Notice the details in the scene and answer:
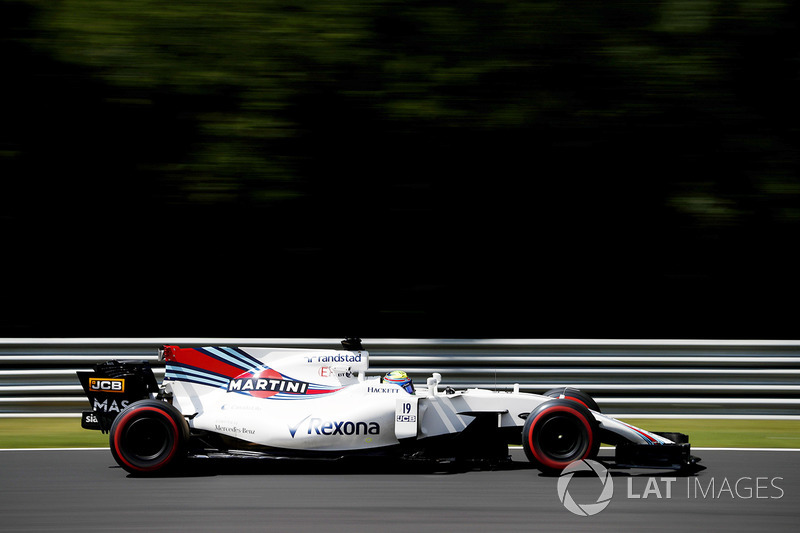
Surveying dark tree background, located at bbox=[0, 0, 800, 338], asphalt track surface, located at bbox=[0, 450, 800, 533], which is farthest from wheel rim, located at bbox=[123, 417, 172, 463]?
dark tree background, located at bbox=[0, 0, 800, 338]

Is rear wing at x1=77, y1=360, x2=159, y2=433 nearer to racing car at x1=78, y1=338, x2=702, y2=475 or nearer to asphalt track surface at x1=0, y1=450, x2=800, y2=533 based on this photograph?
racing car at x1=78, y1=338, x2=702, y2=475

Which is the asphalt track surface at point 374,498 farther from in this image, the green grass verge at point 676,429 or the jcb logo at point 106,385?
the green grass verge at point 676,429

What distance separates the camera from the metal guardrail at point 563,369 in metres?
9.34

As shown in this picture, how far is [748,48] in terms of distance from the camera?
990 cm

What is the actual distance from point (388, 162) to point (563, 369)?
9.52 feet

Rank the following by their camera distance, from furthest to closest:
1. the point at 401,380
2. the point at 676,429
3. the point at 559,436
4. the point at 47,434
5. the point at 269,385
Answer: the point at 676,429 → the point at 47,434 → the point at 401,380 → the point at 269,385 → the point at 559,436

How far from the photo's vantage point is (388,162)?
10297 mm

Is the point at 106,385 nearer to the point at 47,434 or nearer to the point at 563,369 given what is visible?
the point at 47,434

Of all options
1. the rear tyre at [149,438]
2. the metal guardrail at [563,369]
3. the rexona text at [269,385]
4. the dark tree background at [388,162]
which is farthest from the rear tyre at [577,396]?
the dark tree background at [388,162]

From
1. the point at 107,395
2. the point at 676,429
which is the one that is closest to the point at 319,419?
the point at 107,395

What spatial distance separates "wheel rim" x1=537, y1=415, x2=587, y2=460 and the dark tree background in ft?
13.6

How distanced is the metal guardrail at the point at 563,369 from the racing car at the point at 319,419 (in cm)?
204

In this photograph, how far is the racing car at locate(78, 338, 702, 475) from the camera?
6738 millimetres

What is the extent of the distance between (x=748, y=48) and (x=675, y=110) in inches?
38.9
